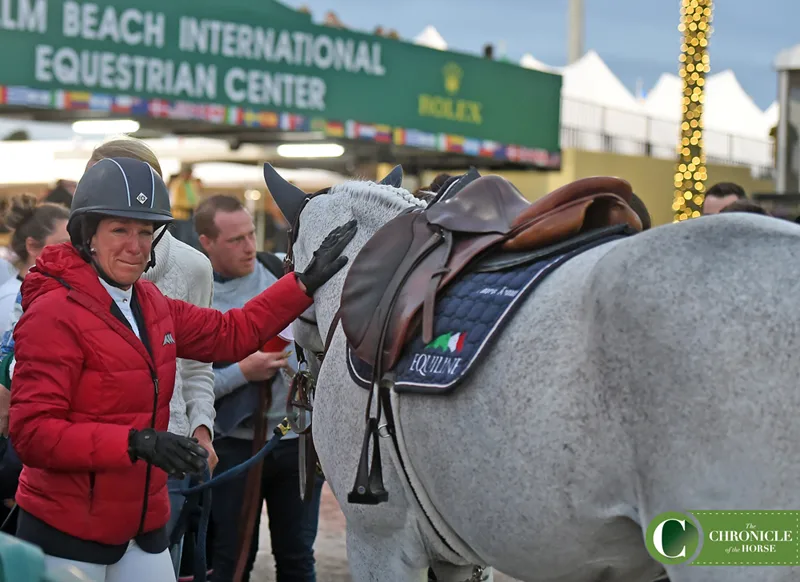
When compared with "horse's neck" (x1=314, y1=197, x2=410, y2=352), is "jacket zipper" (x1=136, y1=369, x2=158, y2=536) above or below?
below

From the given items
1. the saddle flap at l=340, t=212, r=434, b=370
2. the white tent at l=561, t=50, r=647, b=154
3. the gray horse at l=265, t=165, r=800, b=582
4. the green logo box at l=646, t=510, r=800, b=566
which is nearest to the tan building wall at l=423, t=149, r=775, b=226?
the white tent at l=561, t=50, r=647, b=154

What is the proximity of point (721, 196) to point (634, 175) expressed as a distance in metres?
Result: 12.8

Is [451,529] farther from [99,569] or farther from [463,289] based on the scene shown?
[99,569]

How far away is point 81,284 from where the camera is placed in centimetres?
284

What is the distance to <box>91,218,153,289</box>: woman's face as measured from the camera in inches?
114

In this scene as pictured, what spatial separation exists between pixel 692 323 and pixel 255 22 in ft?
35.1

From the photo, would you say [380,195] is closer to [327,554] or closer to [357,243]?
[357,243]

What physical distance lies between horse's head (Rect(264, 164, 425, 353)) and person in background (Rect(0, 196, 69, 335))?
1.23 m

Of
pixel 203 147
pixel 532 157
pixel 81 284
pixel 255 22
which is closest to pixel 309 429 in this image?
pixel 81 284

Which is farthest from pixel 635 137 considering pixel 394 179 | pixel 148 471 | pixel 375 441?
pixel 148 471

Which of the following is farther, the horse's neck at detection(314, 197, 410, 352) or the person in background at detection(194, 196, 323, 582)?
the person in background at detection(194, 196, 323, 582)

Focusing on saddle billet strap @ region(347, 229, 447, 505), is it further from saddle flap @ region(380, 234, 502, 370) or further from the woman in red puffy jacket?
the woman in red puffy jacket

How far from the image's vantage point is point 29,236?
458 centimetres

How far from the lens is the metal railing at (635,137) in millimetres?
19987
